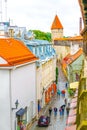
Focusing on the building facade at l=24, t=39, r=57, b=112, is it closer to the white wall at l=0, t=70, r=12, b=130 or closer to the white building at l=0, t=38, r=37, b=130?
the white building at l=0, t=38, r=37, b=130

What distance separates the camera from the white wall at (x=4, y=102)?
2216cm

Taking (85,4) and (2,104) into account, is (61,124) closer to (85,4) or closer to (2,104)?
(2,104)

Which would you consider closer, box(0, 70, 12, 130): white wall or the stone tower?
box(0, 70, 12, 130): white wall

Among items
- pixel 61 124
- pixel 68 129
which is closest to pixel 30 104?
pixel 61 124

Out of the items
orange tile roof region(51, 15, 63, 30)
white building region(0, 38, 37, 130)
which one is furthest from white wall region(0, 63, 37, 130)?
orange tile roof region(51, 15, 63, 30)

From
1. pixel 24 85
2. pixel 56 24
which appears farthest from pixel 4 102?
pixel 56 24

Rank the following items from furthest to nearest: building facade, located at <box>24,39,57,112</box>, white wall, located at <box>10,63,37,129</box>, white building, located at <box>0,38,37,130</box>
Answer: building facade, located at <box>24,39,57,112</box> → white wall, located at <box>10,63,37,129</box> → white building, located at <box>0,38,37,130</box>

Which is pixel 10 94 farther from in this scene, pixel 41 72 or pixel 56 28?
pixel 56 28

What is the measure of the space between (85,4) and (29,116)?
22963mm

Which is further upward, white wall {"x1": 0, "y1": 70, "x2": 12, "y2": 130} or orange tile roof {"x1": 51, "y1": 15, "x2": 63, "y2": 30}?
orange tile roof {"x1": 51, "y1": 15, "x2": 63, "y2": 30}

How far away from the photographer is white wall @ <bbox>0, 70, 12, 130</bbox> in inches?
872

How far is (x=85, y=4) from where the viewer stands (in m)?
6.65

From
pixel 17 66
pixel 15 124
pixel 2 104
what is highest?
pixel 17 66

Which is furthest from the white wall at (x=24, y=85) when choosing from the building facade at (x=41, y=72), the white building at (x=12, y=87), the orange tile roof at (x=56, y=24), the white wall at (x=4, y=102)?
the orange tile roof at (x=56, y=24)
